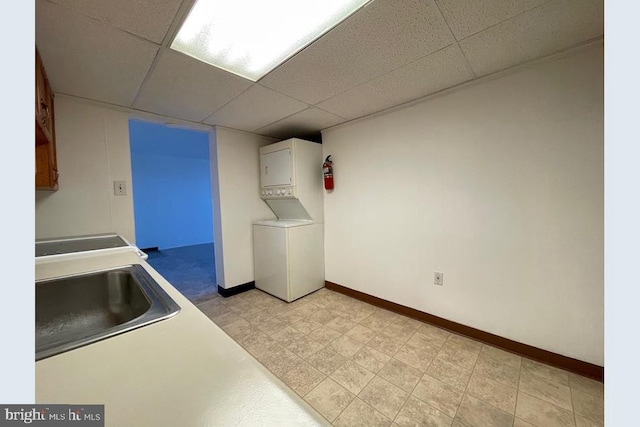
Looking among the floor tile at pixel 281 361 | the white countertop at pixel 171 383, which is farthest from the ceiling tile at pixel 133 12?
the floor tile at pixel 281 361

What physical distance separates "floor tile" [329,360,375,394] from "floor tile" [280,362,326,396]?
4.2 inches

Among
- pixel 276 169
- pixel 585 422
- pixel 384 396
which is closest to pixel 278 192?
pixel 276 169

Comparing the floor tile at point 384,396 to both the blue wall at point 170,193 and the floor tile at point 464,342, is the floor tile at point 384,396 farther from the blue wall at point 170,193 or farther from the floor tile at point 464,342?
the blue wall at point 170,193

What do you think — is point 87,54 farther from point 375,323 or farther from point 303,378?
point 375,323

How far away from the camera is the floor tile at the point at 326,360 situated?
→ 1.60 meters

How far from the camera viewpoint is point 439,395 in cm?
137

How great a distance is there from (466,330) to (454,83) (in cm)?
209

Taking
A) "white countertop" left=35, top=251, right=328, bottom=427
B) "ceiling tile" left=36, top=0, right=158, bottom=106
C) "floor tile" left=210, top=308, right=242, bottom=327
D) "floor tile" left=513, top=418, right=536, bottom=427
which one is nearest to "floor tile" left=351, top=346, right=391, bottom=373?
"floor tile" left=513, top=418, right=536, bottom=427

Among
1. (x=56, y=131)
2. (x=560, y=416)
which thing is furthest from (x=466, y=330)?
(x=56, y=131)

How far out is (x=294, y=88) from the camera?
1.83 m

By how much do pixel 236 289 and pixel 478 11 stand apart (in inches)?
130

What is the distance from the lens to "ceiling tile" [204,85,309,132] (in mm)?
1950

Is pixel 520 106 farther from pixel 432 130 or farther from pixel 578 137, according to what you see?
pixel 432 130

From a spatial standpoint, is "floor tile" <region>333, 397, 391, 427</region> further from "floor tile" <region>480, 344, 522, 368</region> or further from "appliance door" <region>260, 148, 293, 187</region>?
"appliance door" <region>260, 148, 293, 187</region>
